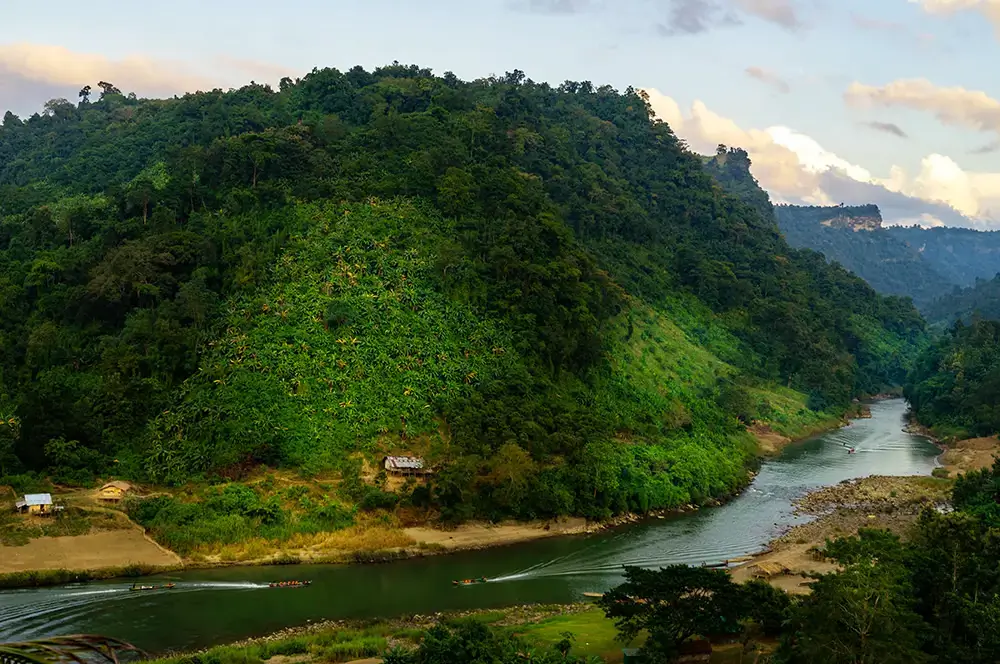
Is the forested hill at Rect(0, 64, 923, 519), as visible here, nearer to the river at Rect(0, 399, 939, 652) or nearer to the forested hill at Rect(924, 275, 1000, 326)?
the river at Rect(0, 399, 939, 652)

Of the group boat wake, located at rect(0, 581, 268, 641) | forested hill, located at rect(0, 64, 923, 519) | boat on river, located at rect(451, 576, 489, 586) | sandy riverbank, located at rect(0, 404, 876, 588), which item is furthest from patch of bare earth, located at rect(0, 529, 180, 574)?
boat on river, located at rect(451, 576, 489, 586)

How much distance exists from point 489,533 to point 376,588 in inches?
313

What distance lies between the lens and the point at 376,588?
111 ft

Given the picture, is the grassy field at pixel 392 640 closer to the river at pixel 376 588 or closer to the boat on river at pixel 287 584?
the river at pixel 376 588

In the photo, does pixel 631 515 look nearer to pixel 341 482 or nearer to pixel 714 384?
pixel 341 482

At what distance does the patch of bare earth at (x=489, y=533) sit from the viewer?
39000 millimetres

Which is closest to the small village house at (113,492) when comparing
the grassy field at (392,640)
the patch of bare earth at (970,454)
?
the grassy field at (392,640)

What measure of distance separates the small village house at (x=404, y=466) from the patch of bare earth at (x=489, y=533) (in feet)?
9.69

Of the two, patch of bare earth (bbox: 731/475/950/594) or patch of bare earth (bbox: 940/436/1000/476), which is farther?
patch of bare earth (bbox: 940/436/1000/476)

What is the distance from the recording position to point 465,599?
109ft

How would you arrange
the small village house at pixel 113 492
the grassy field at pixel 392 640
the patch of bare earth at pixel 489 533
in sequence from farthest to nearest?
1. the patch of bare earth at pixel 489 533
2. the small village house at pixel 113 492
3. the grassy field at pixel 392 640

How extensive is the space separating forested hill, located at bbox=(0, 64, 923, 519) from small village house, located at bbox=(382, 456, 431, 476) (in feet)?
3.88

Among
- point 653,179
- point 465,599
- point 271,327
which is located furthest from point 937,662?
point 653,179

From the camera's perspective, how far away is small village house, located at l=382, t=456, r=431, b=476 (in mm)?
40969
